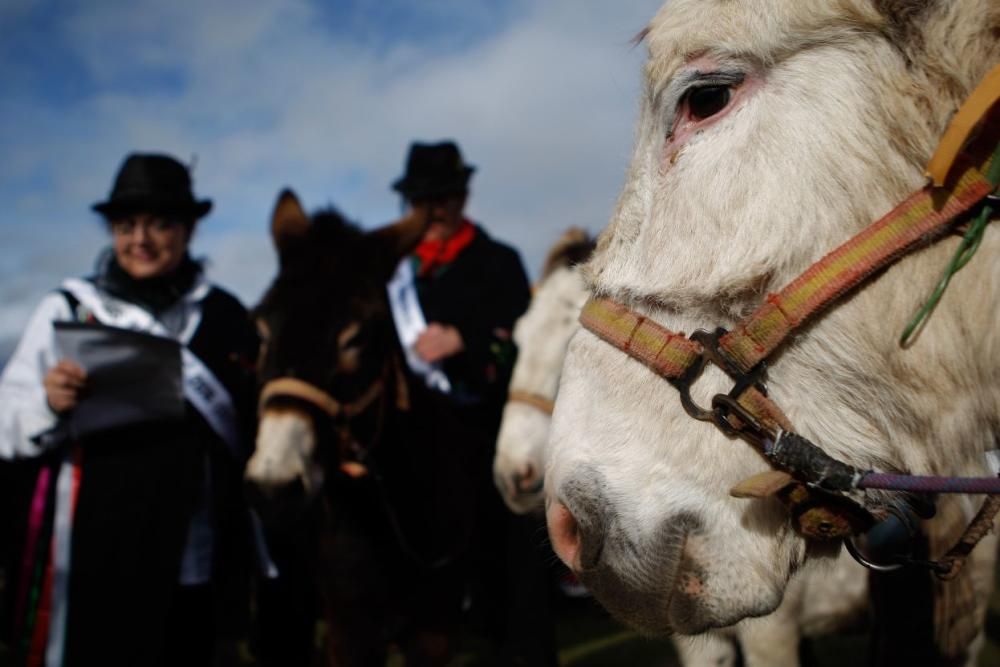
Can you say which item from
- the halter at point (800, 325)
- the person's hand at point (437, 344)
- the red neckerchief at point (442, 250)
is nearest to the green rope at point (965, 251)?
the halter at point (800, 325)

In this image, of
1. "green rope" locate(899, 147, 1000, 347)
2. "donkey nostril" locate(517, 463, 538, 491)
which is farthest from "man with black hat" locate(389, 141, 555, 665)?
"green rope" locate(899, 147, 1000, 347)

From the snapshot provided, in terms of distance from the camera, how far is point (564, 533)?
1.54 m

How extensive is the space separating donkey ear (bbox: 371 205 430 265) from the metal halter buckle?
3027 mm

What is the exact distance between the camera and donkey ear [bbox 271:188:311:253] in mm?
4133

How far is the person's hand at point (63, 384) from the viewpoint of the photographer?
11.0 ft

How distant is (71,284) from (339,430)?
1620mm

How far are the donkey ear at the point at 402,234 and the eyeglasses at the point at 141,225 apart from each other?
111 cm

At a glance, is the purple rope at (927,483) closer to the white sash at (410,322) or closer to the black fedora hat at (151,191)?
the white sash at (410,322)

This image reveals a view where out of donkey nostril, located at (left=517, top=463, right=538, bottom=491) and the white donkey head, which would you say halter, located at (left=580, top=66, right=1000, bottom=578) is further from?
donkey nostril, located at (left=517, top=463, right=538, bottom=491)

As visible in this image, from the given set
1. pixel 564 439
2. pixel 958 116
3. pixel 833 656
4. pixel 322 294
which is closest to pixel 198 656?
pixel 322 294

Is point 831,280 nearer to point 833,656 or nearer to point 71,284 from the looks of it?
point 71,284

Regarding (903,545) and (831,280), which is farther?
(903,545)

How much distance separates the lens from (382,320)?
396 centimetres

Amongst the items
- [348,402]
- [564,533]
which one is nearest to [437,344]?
[348,402]
